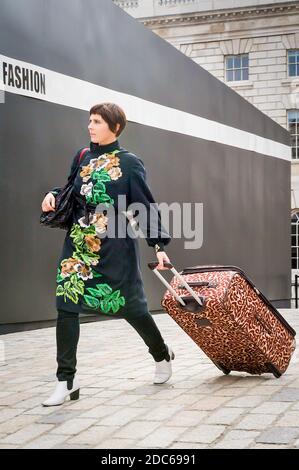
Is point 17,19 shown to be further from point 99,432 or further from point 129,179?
point 99,432

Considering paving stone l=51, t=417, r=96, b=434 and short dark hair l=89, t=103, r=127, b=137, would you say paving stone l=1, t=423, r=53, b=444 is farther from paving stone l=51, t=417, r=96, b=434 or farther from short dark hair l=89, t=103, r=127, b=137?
short dark hair l=89, t=103, r=127, b=137

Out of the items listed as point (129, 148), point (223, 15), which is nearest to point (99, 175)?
point (129, 148)

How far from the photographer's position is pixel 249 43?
36906 mm

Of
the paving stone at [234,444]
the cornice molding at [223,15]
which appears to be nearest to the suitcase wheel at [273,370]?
the paving stone at [234,444]

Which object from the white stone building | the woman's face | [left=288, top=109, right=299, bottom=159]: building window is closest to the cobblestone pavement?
the woman's face

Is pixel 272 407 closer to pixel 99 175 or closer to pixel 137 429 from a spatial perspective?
pixel 137 429

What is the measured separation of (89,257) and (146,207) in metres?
0.46

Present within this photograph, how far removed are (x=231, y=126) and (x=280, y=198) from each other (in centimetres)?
333

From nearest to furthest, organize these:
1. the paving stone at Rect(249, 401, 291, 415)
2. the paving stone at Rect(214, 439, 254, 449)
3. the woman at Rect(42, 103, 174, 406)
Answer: the paving stone at Rect(214, 439, 254, 449)
the paving stone at Rect(249, 401, 291, 415)
the woman at Rect(42, 103, 174, 406)

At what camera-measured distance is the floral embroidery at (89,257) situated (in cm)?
481

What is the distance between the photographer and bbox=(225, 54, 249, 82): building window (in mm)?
37656

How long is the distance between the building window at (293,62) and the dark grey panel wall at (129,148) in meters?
20.1

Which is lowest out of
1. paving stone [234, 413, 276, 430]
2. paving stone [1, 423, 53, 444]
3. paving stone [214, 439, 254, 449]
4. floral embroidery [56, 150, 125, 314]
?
paving stone [1, 423, 53, 444]

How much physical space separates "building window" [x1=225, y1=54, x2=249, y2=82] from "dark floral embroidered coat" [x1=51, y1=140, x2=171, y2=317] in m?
33.6
